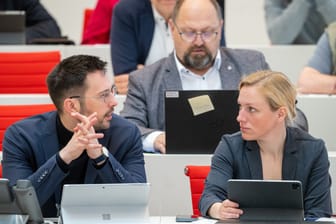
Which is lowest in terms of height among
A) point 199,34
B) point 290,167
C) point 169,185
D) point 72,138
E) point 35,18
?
point 169,185

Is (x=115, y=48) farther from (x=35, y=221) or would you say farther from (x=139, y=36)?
(x=35, y=221)

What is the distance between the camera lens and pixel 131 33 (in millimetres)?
5816

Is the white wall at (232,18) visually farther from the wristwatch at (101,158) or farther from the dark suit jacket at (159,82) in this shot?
Answer: the wristwatch at (101,158)

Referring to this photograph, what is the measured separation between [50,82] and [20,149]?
305 mm

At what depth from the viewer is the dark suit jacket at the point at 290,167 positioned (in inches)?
151

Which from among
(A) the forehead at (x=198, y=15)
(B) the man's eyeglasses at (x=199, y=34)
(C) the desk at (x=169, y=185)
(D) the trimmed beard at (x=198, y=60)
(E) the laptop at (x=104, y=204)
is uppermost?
(A) the forehead at (x=198, y=15)

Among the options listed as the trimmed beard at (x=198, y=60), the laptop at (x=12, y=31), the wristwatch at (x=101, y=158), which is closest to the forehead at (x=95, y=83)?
the wristwatch at (x=101, y=158)

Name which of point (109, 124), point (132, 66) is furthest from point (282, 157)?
point (132, 66)

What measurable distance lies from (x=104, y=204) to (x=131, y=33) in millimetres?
2512

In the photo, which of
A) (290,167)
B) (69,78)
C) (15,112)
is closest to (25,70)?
(15,112)

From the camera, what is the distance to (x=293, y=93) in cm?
400

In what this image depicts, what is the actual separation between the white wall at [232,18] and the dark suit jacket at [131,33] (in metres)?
3.14

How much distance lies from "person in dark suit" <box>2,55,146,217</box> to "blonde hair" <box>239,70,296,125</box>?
0.55 metres

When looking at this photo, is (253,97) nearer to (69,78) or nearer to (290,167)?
(290,167)
